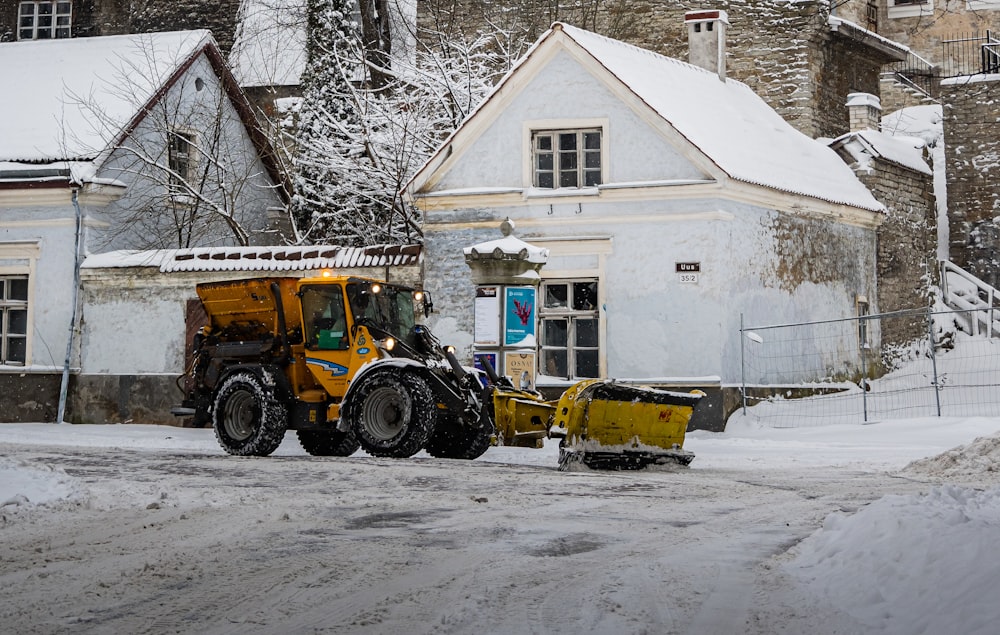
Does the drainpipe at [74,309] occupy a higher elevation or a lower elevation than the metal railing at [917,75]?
lower

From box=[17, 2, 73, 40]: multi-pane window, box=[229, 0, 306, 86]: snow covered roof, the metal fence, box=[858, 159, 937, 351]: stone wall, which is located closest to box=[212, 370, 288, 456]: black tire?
the metal fence

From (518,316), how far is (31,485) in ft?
27.1

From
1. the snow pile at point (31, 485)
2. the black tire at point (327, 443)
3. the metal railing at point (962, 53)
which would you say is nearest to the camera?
the snow pile at point (31, 485)

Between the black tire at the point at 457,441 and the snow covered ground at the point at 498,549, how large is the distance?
2176 millimetres

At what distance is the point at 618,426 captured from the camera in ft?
45.6

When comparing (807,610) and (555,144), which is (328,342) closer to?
(555,144)

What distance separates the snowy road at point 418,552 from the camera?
6.16 m

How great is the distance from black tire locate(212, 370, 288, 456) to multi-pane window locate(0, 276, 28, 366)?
8.17 metres

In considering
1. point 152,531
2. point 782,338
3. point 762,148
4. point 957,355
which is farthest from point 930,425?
point 152,531

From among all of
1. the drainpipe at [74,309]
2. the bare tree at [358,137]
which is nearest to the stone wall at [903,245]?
the bare tree at [358,137]

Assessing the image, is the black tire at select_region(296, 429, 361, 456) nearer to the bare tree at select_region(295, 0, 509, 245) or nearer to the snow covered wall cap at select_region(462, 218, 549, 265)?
the snow covered wall cap at select_region(462, 218, 549, 265)

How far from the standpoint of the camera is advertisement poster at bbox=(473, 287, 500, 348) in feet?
59.1

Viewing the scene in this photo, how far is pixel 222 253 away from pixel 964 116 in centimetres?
1917

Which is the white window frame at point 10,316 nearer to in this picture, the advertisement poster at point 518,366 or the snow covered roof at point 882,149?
the advertisement poster at point 518,366
